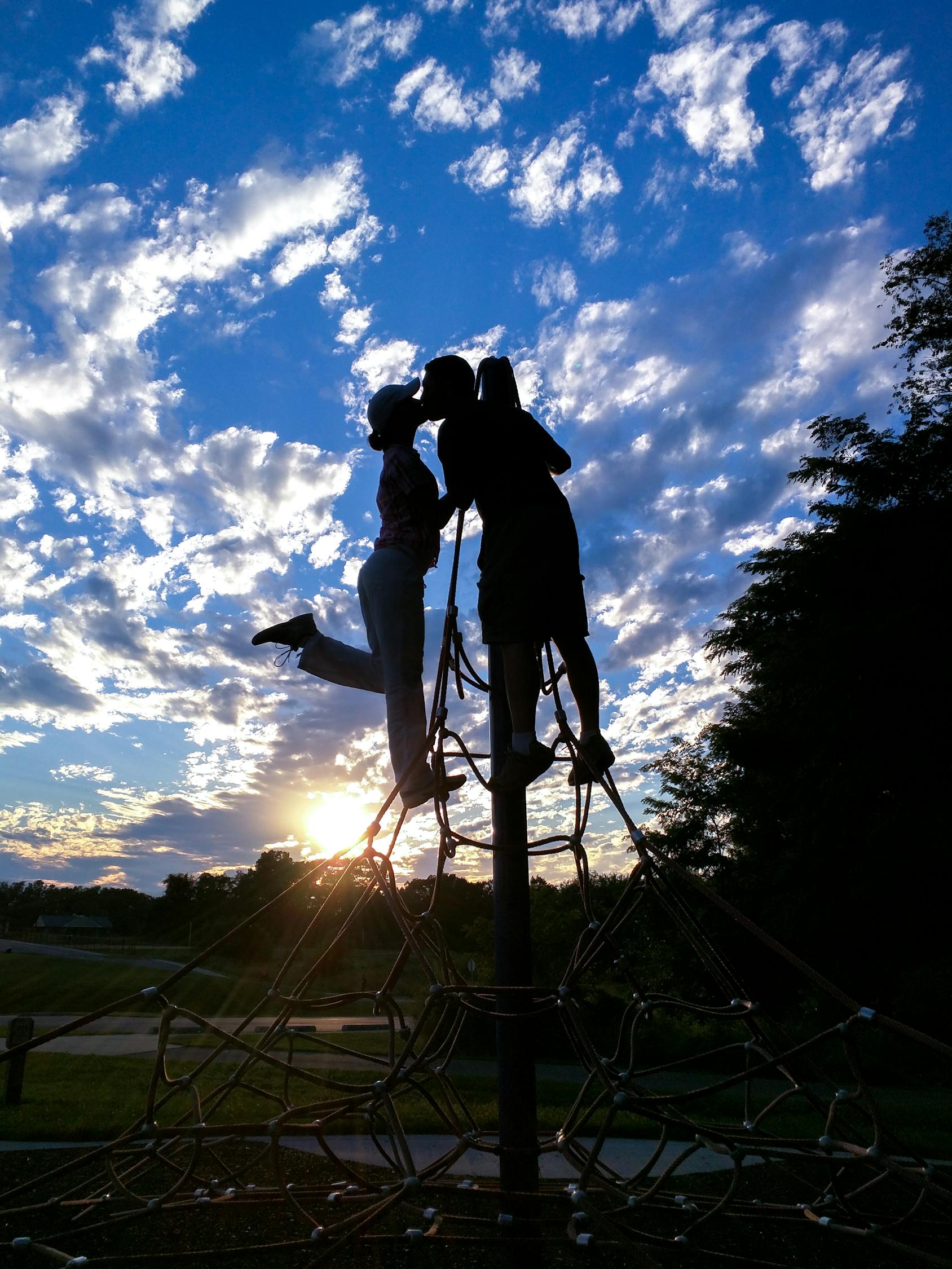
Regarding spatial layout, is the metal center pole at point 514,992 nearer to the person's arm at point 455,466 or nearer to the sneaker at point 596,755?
the sneaker at point 596,755

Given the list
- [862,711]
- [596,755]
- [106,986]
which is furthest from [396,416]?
[106,986]

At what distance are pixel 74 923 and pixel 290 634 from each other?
230ft

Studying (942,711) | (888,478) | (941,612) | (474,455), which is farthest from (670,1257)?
(888,478)

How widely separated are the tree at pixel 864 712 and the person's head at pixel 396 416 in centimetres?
681

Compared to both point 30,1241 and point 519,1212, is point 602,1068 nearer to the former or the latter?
point 519,1212

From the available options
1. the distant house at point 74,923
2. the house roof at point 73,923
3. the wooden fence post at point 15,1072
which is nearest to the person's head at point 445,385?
the wooden fence post at point 15,1072

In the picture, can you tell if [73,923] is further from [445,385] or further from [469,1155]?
[445,385]

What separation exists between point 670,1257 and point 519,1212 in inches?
20.9

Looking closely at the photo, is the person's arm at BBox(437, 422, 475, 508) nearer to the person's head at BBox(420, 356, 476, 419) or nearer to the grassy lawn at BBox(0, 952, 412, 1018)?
the person's head at BBox(420, 356, 476, 419)

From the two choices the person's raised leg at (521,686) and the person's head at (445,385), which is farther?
the person's head at (445,385)

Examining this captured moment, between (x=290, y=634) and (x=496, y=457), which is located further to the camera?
(x=290, y=634)

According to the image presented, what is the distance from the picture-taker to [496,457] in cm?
285

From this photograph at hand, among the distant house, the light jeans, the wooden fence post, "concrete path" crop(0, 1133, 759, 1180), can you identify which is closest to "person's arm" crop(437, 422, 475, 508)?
the light jeans

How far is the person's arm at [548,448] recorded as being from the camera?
290cm
